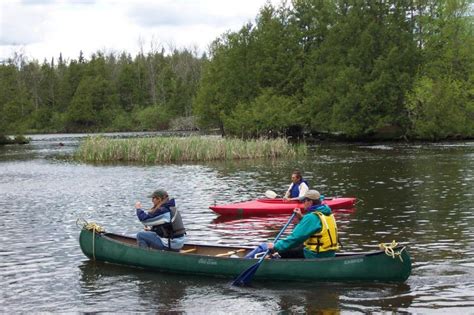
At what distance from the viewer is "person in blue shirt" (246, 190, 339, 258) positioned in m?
11.0

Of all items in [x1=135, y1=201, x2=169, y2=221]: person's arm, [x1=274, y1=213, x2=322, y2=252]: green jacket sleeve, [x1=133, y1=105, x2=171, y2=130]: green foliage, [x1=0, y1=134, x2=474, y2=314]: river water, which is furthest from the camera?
[x1=133, y1=105, x2=171, y2=130]: green foliage

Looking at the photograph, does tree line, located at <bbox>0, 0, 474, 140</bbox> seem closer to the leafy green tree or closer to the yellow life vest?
the leafy green tree

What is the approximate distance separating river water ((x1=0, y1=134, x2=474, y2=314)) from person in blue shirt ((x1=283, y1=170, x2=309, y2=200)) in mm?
1108

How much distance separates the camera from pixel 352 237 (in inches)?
619

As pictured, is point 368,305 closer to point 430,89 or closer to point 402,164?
point 402,164

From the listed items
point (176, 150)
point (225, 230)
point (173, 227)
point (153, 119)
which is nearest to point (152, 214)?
point (173, 227)

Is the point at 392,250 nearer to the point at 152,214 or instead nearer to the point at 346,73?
the point at 152,214

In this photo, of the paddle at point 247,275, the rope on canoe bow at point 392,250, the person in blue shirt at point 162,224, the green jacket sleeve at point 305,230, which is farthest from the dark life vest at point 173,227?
the rope on canoe bow at point 392,250

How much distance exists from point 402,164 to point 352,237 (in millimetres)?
20627

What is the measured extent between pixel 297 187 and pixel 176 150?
2142 centimetres

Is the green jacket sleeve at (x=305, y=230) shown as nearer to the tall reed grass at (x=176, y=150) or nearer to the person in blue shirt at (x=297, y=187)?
the person in blue shirt at (x=297, y=187)

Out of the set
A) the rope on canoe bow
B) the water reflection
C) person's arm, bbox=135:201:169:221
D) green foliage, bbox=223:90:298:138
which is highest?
green foliage, bbox=223:90:298:138

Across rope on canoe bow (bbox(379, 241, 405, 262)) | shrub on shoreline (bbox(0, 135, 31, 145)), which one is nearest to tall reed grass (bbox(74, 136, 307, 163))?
rope on canoe bow (bbox(379, 241, 405, 262))

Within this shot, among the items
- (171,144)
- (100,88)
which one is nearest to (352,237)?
(171,144)
